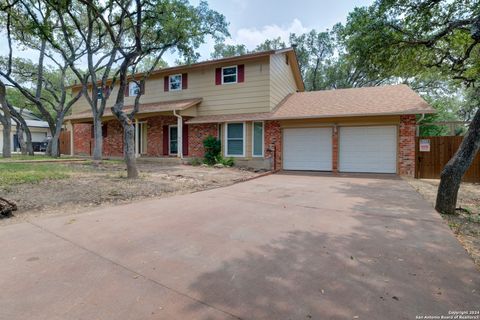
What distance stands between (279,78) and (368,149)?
6186mm

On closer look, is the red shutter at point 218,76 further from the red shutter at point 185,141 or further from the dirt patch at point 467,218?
Answer: the dirt patch at point 467,218

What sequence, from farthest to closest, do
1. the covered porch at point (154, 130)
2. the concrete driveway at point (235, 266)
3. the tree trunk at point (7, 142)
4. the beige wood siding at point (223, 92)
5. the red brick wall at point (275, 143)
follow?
the tree trunk at point (7, 142), the covered porch at point (154, 130), the beige wood siding at point (223, 92), the red brick wall at point (275, 143), the concrete driveway at point (235, 266)

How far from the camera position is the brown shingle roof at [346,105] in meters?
11.8

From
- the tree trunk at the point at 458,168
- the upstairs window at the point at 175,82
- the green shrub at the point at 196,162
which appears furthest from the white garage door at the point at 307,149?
the tree trunk at the point at 458,168

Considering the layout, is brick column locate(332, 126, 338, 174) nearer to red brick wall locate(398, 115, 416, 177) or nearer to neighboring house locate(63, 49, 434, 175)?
neighboring house locate(63, 49, 434, 175)

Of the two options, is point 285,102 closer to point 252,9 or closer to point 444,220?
point 252,9

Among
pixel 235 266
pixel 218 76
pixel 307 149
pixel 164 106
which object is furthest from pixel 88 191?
pixel 218 76

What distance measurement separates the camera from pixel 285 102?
52.2 ft

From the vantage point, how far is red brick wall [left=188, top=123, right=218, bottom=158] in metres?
15.7

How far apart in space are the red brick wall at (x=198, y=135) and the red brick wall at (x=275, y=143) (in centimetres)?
303

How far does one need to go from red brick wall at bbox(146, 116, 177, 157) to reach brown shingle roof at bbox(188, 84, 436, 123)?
2.71 metres

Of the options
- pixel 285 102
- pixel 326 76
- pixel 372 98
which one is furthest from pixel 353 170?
pixel 326 76

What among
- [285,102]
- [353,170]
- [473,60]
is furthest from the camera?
[285,102]

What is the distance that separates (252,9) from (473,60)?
34.8 ft
